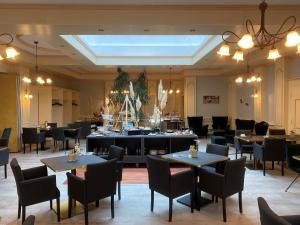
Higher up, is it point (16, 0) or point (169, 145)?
point (16, 0)

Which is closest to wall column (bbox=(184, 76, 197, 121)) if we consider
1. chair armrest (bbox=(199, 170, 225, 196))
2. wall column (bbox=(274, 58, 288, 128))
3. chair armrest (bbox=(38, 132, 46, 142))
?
wall column (bbox=(274, 58, 288, 128))

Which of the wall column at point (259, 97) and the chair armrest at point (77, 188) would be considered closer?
the chair armrest at point (77, 188)

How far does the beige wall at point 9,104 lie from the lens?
8.69 metres

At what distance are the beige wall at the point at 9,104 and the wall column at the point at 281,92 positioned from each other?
8547 mm

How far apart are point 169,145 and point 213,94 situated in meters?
6.87

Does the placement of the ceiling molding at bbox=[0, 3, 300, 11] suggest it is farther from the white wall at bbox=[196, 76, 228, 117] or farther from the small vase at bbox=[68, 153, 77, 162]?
the white wall at bbox=[196, 76, 228, 117]

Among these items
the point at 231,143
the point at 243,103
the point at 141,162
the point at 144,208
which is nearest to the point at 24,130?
the point at 141,162

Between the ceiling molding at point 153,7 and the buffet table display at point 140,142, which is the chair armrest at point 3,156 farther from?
the ceiling molding at point 153,7

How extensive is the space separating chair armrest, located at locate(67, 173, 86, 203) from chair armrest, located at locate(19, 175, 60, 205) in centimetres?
21

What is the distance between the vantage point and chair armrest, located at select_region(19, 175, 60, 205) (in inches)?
134

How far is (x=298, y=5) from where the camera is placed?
14.4 feet

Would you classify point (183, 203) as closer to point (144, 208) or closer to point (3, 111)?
point (144, 208)

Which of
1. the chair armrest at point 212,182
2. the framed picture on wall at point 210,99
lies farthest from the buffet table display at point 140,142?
the framed picture on wall at point 210,99

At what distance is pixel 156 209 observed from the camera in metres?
4.06
